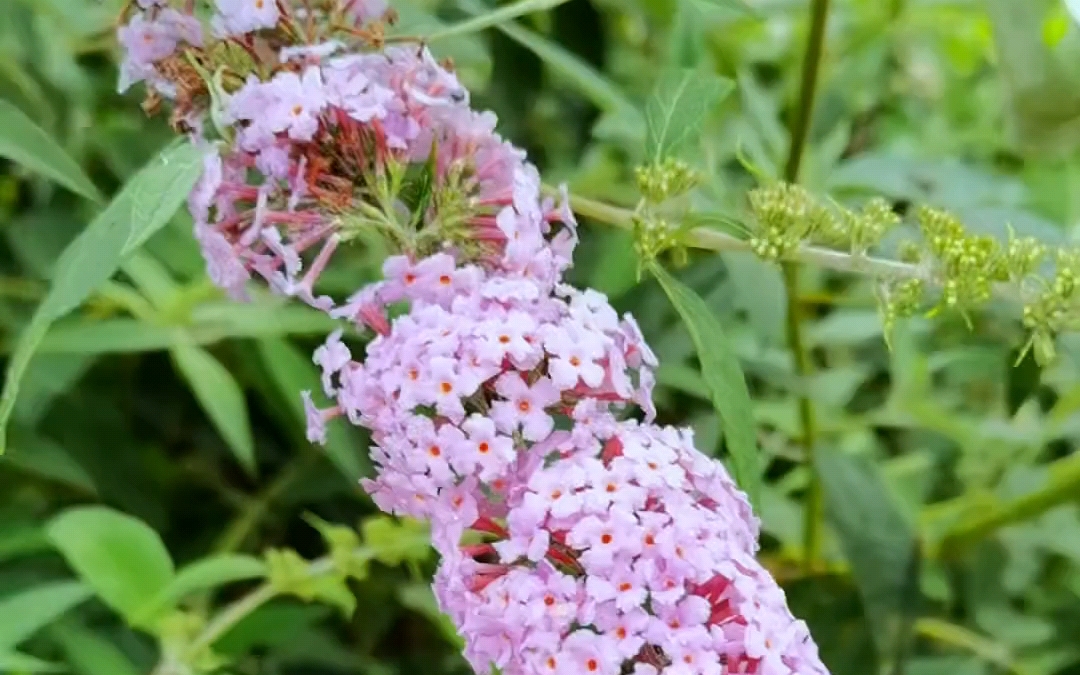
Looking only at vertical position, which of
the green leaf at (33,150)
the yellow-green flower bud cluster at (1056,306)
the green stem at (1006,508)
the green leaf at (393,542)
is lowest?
the green leaf at (393,542)

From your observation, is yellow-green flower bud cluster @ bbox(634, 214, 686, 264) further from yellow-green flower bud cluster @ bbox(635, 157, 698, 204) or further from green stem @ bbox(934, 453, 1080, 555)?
green stem @ bbox(934, 453, 1080, 555)

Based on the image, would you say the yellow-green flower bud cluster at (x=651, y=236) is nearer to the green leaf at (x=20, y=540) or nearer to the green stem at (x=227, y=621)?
the green stem at (x=227, y=621)

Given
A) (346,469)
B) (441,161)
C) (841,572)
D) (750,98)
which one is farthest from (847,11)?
(441,161)

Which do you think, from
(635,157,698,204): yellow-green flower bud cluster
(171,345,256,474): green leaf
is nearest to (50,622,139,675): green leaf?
(171,345,256,474): green leaf

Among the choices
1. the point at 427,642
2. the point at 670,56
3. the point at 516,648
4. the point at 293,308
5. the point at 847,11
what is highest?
the point at 847,11

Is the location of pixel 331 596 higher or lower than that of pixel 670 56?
lower

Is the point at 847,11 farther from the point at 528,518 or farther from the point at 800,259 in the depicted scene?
the point at 528,518

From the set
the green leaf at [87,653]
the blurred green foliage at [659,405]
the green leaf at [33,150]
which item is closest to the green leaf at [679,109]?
the blurred green foliage at [659,405]
